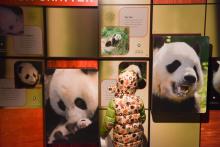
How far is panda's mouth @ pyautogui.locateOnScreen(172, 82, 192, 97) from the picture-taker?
2.18 meters

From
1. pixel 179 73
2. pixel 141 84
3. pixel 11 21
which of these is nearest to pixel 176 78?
pixel 179 73

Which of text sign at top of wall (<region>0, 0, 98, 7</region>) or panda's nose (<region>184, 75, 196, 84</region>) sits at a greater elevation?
text sign at top of wall (<region>0, 0, 98, 7</region>)

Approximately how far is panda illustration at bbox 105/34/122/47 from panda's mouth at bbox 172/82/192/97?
0.49 m

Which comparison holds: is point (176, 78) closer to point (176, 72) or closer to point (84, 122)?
point (176, 72)

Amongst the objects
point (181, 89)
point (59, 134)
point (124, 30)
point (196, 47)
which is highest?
point (124, 30)

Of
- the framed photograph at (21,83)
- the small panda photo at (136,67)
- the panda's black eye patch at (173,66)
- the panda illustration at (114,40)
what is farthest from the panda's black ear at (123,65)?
the framed photograph at (21,83)

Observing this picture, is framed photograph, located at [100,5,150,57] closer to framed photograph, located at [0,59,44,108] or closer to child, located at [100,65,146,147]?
child, located at [100,65,146,147]

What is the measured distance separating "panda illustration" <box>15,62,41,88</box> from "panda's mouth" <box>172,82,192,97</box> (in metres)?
0.97

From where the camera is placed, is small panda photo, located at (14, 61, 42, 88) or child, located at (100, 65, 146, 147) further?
small panda photo, located at (14, 61, 42, 88)

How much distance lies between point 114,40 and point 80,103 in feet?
1.67

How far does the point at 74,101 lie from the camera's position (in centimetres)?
223

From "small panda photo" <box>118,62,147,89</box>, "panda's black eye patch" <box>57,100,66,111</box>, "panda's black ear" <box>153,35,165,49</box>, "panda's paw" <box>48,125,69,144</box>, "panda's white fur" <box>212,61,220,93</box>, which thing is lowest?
"panda's paw" <box>48,125,69,144</box>

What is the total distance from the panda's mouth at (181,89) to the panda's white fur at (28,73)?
974 millimetres

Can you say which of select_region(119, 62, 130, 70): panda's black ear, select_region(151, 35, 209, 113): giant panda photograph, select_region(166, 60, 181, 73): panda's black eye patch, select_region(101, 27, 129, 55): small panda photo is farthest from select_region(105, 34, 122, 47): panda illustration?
select_region(166, 60, 181, 73): panda's black eye patch
